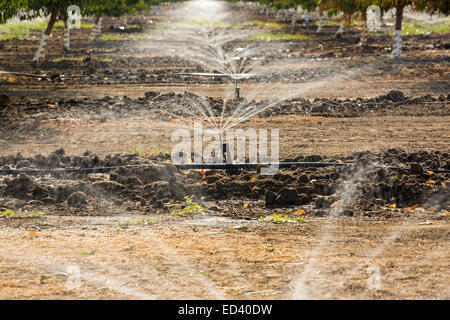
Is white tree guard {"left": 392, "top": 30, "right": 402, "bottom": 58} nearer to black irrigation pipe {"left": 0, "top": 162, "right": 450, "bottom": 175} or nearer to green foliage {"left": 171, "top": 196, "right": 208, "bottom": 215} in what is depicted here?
black irrigation pipe {"left": 0, "top": 162, "right": 450, "bottom": 175}

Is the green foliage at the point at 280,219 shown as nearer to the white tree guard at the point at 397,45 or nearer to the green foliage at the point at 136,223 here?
the green foliage at the point at 136,223

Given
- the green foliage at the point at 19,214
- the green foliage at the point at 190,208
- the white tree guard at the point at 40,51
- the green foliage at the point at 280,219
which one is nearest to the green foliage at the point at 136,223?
the green foliage at the point at 190,208

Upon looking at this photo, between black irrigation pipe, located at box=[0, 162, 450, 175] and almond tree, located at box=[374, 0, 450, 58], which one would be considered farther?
almond tree, located at box=[374, 0, 450, 58]

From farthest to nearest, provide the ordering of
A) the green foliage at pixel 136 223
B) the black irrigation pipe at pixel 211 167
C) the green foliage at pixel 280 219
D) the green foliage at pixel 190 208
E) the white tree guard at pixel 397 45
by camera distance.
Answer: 1. the white tree guard at pixel 397 45
2. the black irrigation pipe at pixel 211 167
3. the green foliage at pixel 190 208
4. the green foliage at pixel 280 219
5. the green foliage at pixel 136 223

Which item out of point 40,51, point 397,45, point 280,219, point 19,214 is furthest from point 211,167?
point 40,51

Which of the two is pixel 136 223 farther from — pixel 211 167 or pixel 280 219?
pixel 211 167

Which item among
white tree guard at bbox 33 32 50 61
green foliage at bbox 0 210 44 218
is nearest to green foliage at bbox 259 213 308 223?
green foliage at bbox 0 210 44 218

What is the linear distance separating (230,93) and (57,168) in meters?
8.38

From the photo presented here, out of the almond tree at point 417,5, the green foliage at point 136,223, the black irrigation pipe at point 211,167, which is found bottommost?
the green foliage at point 136,223

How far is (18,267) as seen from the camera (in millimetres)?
5375

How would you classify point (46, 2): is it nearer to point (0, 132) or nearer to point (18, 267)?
point (0, 132)

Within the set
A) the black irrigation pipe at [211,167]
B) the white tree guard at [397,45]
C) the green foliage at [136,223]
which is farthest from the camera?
the white tree guard at [397,45]

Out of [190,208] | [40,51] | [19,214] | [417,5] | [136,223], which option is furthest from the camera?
[40,51]
